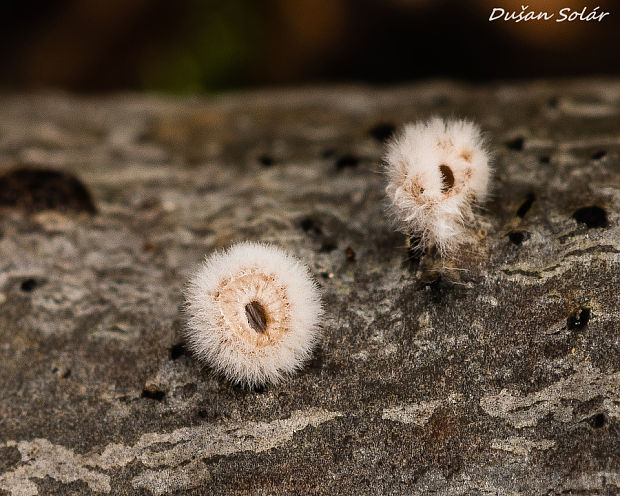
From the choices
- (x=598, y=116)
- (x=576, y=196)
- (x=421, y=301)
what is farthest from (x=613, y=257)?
(x=598, y=116)

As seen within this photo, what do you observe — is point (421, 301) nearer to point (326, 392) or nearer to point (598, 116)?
point (326, 392)

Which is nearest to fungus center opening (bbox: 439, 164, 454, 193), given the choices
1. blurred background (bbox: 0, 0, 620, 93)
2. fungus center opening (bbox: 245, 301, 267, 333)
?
fungus center opening (bbox: 245, 301, 267, 333)

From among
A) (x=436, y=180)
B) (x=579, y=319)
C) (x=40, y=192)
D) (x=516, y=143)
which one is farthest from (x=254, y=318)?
(x=516, y=143)

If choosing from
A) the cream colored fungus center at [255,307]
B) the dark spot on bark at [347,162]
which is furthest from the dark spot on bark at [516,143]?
the cream colored fungus center at [255,307]

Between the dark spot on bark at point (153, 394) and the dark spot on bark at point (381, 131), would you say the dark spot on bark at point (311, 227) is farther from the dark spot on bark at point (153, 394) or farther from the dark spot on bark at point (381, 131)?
the dark spot on bark at point (153, 394)

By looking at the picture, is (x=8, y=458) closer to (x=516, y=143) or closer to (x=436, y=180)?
(x=436, y=180)

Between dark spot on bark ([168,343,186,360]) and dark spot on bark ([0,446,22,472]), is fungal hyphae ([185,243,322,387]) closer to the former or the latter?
dark spot on bark ([168,343,186,360])
